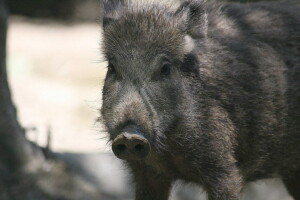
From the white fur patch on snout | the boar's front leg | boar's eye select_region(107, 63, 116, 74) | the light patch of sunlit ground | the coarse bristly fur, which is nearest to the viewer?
the coarse bristly fur

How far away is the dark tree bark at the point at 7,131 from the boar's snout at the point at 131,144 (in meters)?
2.62

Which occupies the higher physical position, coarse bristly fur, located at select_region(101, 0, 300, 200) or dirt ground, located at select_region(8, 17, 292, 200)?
coarse bristly fur, located at select_region(101, 0, 300, 200)

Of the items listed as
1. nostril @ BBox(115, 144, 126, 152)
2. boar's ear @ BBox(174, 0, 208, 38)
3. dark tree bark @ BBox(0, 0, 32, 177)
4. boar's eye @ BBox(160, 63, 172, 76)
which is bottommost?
dark tree bark @ BBox(0, 0, 32, 177)

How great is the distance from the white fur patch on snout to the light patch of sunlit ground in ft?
14.6

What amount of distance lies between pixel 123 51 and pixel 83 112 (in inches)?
266

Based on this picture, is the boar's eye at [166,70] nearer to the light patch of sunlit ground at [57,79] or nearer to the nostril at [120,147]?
the nostril at [120,147]

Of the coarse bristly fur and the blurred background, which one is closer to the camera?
the coarse bristly fur

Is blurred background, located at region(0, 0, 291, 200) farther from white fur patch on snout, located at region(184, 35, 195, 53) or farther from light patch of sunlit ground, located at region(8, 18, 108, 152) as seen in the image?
white fur patch on snout, located at region(184, 35, 195, 53)

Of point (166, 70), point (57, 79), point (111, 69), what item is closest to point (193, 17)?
point (166, 70)

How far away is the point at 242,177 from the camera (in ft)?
20.2

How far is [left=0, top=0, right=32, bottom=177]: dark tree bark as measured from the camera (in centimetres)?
743

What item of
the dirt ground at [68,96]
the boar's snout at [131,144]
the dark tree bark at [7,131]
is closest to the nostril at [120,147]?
the boar's snout at [131,144]

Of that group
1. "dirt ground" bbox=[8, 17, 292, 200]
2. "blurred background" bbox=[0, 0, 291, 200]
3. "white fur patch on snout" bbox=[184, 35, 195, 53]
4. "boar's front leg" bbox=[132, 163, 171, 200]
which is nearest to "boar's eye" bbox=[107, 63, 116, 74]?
"blurred background" bbox=[0, 0, 291, 200]

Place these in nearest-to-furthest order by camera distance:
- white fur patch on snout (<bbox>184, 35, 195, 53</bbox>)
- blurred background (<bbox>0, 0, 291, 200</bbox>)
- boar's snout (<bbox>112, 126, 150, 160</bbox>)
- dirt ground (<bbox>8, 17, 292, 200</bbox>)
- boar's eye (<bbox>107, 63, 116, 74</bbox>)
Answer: boar's snout (<bbox>112, 126, 150, 160</bbox>) → boar's eye (<bbox>107, 63, 116, 74</bbox>) → white fur patch on snout (<bbox>184, 35, 195, 53</bbox>) → blurred background (<bbox>0, 0, 291, 200</bbox>) → dirt ground (<bbox>8, 17, 292, 200</bbox>)
